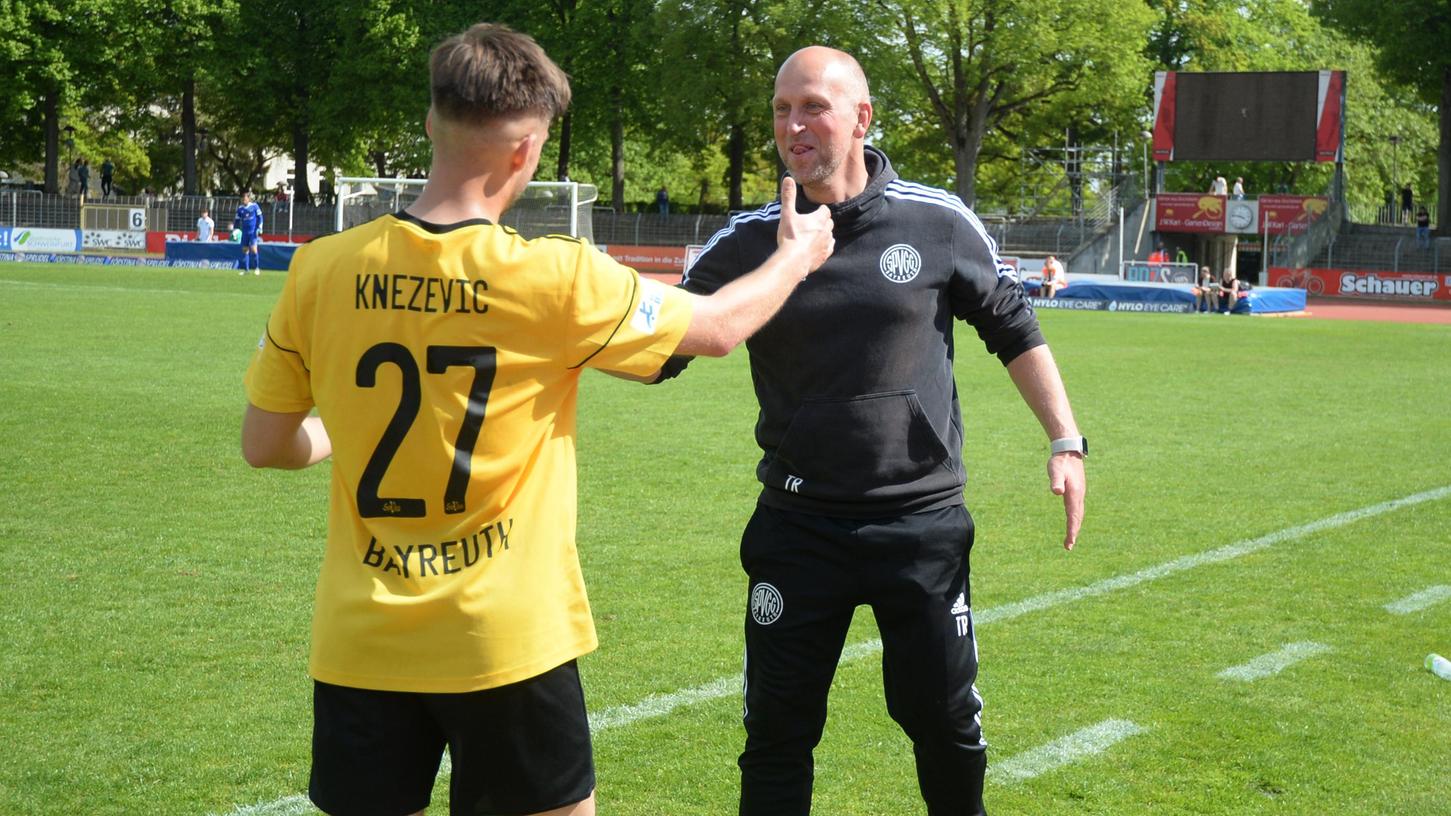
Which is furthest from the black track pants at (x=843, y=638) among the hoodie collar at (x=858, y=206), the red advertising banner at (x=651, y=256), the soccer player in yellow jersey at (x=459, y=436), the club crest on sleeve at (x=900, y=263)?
the red advertising banner at (x=651, y=256)

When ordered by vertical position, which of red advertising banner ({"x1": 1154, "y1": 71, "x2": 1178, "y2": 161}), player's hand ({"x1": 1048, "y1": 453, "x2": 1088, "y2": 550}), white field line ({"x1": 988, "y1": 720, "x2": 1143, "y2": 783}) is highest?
red advertising banner ({"x1": 1154, "y1": 71, "x2": 1178, "y2": 161})

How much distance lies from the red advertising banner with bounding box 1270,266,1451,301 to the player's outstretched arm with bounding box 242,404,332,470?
4575 centimetres

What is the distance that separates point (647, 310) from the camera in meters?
2.80

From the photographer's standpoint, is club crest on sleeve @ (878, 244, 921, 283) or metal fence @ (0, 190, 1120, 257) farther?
metal fence @ (0, 190, 1120, 257)

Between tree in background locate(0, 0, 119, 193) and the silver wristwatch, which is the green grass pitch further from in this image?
tree in background locate(0, 0, 119, 193)

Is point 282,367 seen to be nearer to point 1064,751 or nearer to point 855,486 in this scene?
point 855,486

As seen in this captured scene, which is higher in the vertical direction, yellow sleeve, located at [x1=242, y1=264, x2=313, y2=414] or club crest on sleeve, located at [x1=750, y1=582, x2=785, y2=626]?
yellow sleeve, located at [x1=242, y1=264, x2=313, y2=414]

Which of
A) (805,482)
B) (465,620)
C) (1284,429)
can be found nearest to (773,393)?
(805,482)

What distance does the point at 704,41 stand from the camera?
5588 cm

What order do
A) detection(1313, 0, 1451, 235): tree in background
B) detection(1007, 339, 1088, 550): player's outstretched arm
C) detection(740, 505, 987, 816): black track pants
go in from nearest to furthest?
detection(740, 505, 987, 816): black track pants < detection(1007, 339, 1088, 550): player's outstretched arm < detection(1313, 0, 1451, 235): tree in background

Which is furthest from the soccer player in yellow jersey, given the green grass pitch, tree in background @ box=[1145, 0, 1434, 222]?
tree in background @ box=[1145, 0, 1434, 222]

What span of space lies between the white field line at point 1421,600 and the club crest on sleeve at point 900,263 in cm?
443

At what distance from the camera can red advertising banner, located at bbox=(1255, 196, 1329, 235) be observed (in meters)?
48.1

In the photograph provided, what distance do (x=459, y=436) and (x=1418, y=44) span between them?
55575 mm
